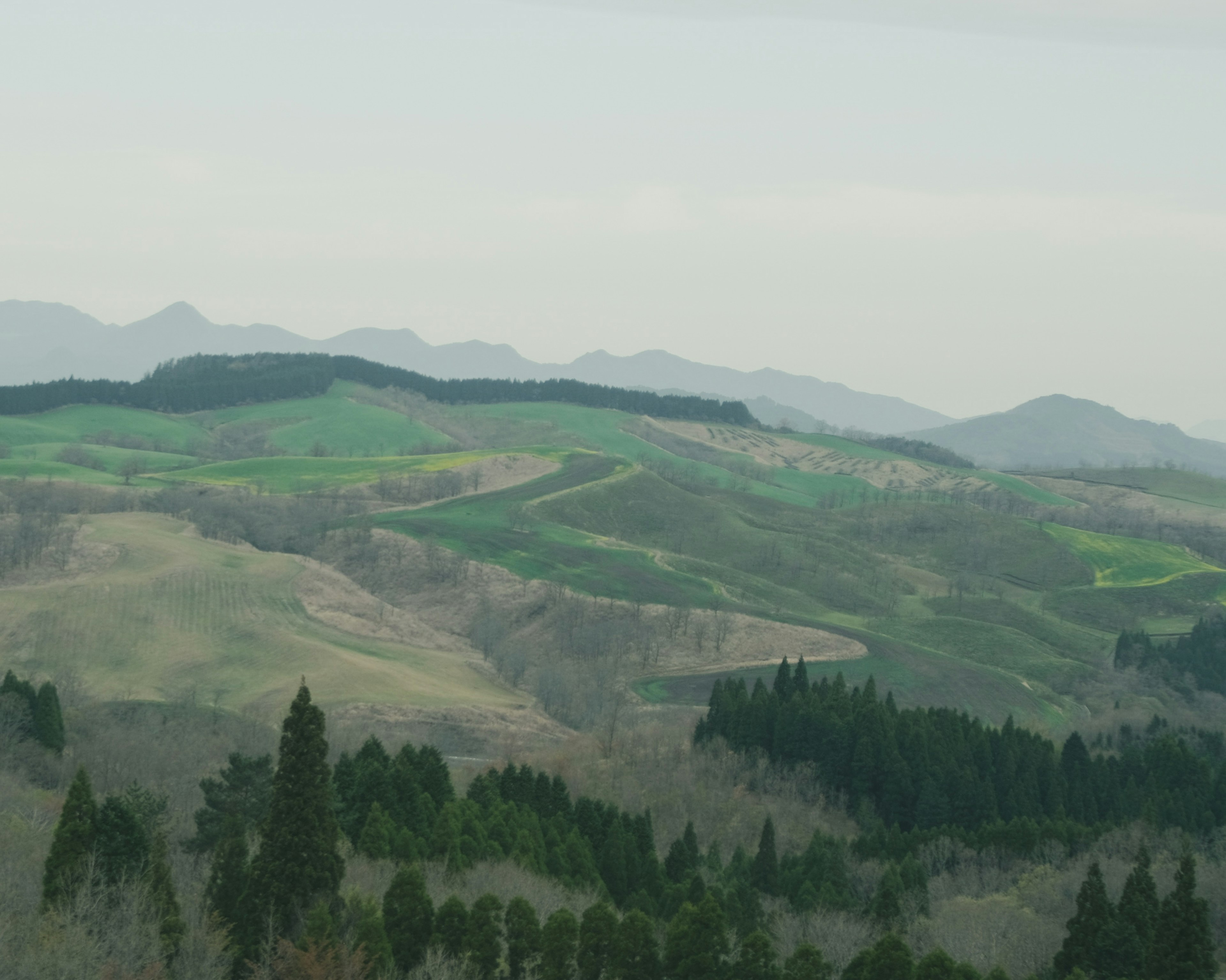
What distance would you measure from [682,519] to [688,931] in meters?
151

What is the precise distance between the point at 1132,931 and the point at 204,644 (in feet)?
303

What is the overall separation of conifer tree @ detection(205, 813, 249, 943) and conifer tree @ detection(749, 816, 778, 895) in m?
31.5

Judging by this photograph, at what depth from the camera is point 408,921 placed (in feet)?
131

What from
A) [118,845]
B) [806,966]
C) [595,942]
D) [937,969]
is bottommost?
[595,942]

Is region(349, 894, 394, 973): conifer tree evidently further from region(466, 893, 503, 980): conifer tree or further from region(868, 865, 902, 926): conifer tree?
region(868, 865, 902, 926): conifer tree

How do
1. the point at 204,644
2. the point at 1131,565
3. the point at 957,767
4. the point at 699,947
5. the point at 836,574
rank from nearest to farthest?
the point at 699,947
the point at 957,767
the point at 204,644
the point at 836,574
the point at 1131,565

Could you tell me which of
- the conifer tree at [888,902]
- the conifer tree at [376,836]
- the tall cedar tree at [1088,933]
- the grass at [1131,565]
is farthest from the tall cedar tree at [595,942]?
the grass at [1131,565]

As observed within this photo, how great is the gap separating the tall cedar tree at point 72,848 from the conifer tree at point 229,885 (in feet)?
13.3

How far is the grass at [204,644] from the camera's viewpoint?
106 m

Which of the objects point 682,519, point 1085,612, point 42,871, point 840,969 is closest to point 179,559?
point 682,519

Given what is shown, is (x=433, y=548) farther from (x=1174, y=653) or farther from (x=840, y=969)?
(x=840, y=969)

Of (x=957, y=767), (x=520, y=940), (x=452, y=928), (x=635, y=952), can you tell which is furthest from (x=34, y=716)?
(x=957, y=767)

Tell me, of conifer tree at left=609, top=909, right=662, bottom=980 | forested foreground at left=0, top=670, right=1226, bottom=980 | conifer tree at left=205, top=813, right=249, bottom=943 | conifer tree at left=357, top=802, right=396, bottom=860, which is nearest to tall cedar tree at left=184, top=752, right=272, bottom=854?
forested foreground at left=0, top=670, right=1226, bottom=980

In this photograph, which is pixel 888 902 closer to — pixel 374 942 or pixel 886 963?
pixel 886 963
